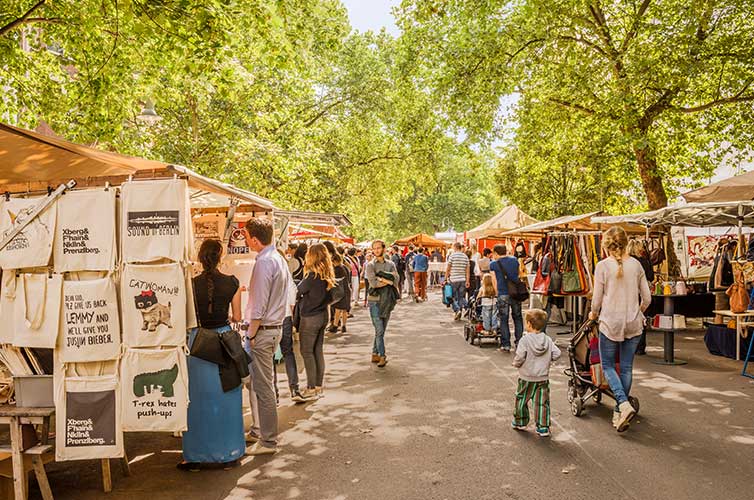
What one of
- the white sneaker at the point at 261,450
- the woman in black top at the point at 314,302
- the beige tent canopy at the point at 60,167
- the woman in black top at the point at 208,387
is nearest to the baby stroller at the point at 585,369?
the woman in black top at the point at 314,302

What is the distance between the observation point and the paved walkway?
5.03 metres

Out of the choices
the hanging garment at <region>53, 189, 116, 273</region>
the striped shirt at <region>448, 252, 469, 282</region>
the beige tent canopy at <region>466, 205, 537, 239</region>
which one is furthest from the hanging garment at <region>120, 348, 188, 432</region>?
the beige tent canopy at <region>466, 205, 537, 239</region>

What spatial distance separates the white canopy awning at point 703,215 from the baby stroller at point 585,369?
4562mm

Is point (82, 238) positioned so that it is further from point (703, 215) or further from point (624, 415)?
point (703, 215)

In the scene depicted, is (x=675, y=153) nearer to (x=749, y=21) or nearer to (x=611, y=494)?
(x=749, y=21)

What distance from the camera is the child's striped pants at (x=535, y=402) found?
6441 mm

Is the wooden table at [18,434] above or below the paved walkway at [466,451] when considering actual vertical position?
above

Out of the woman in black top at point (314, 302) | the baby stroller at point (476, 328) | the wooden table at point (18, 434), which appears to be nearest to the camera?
the wooden table at point (18, 434)

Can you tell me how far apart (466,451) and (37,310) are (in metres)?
3.95

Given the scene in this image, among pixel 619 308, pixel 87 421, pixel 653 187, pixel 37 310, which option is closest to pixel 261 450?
pixel 87 421

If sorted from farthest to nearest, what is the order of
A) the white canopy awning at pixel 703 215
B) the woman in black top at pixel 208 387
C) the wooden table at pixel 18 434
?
the white canopy awning at pixel 703 215 < the woman in black top at pixel 208 387 < the wooden table at pixel 18 434

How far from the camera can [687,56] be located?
14781 millimetres

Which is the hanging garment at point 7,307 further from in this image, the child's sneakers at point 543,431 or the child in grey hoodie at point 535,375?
the child's sneakers at point 543,431

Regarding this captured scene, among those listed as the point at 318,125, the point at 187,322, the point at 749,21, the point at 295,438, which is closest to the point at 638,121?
the point at 749,21
